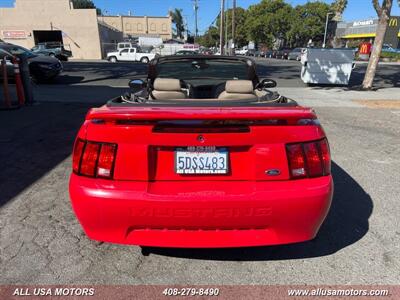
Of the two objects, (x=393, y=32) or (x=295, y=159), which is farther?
(x=393, y=32)

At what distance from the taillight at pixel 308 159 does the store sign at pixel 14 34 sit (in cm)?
4736

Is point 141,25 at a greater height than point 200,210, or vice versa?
point 141,25

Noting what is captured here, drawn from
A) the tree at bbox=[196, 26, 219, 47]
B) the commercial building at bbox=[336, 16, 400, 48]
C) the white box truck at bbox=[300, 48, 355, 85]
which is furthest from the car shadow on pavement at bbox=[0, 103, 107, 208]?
the tree at bbox=[196, 26, 219, 47]

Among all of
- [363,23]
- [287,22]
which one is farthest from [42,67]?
[363,23]

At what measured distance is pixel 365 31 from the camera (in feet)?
205

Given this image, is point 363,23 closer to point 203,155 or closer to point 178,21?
point 178,21

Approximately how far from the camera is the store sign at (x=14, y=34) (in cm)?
4084

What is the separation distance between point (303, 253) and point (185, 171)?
1288mm

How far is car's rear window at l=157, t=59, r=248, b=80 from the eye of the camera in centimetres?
447

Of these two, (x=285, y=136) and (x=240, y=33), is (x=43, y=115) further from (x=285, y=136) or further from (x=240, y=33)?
(x=240, y=33)

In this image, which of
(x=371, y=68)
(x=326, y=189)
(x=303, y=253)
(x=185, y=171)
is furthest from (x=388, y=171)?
(x=371, y=68)

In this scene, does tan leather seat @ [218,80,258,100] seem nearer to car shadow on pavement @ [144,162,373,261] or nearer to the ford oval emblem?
the ford oval emblem

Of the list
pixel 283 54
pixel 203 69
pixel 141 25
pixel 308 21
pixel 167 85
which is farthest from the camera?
pixel 141 25

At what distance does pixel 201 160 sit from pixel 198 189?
19 centimetres
